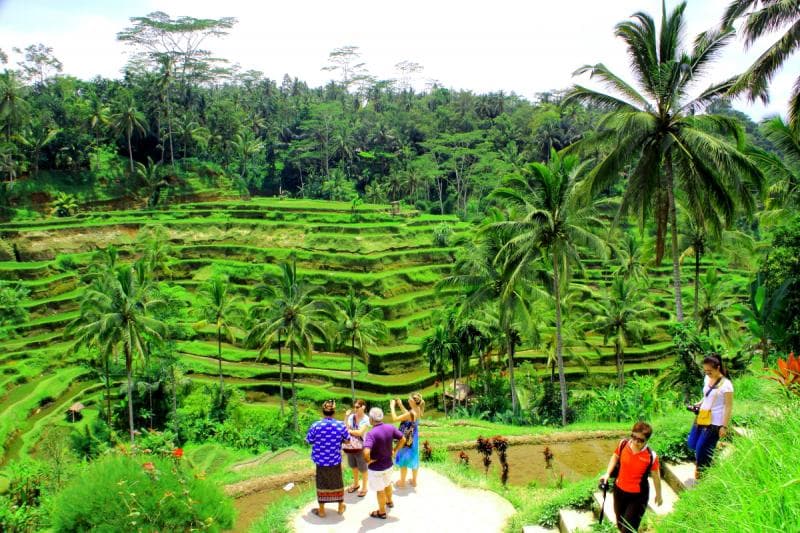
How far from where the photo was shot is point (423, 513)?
7828 mm

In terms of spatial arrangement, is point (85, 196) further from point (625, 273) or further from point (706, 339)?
point (706, 339)

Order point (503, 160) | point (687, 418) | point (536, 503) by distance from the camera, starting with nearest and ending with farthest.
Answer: point (536, 503)
point (687, 418)
point (503, 160)

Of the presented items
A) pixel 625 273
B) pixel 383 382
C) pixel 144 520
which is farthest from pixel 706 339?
pixel 625 273

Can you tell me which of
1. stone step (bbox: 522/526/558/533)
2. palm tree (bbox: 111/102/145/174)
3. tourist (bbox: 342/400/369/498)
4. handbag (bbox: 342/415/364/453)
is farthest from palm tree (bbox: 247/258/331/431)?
palm tree (bbox: 111/102/145/174)

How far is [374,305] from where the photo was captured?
35.1 meters

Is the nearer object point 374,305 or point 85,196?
point 374,305

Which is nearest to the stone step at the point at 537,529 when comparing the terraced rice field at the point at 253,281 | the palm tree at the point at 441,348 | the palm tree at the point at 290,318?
the terraced rice field at the point at 253,281

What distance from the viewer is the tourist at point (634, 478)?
5836 millimetres

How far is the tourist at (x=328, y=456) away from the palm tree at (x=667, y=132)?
10.7 m

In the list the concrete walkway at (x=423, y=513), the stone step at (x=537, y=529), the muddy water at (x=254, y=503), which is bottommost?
the muddy water at (x=254, y=503)

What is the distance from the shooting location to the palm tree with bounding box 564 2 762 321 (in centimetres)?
1420

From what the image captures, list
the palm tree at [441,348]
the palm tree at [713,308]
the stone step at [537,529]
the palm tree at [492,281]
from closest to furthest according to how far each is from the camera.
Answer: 1. the stone step at [537,529]
2. the palm tree at [492,281]
3. the palm tree at [441,348]
4. the palm tree at [713,308]

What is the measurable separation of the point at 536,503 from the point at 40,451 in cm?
2174

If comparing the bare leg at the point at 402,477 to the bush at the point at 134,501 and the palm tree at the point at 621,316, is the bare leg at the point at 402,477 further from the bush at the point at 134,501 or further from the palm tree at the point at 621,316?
the palm tree at the point at 621,316
